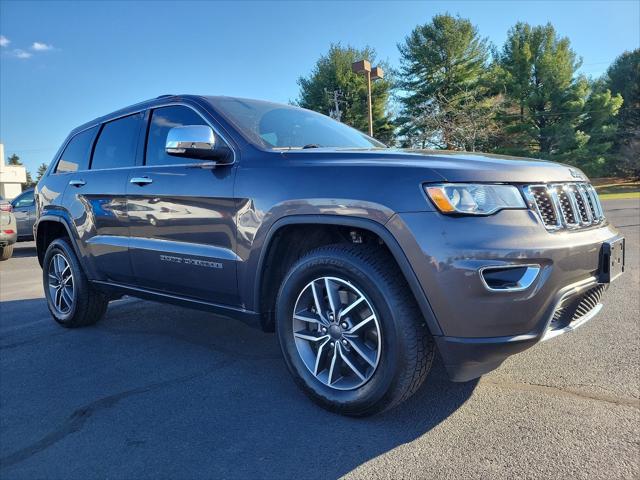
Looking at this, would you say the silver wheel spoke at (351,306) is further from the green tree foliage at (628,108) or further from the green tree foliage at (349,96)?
the green tree foliage at (628,108)

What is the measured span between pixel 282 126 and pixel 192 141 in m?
0.78

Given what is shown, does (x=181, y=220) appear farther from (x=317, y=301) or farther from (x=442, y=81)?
(x=442, y=81)

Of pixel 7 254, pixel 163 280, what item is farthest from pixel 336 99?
pixel 163 280

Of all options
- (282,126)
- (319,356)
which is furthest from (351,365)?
(282,126)

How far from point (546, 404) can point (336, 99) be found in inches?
1646

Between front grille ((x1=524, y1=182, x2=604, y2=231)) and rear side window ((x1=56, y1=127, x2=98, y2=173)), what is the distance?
155 inches

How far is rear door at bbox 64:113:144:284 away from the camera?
4.01 m

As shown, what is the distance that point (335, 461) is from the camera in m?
2.34

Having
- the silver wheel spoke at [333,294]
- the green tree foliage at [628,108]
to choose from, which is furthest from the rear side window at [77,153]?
the green tree foliage at [628,108]

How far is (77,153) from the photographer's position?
16.1 feet

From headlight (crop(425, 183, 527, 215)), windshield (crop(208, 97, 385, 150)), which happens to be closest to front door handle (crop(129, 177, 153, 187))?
windshield (crop(208, 97, 385, 150))

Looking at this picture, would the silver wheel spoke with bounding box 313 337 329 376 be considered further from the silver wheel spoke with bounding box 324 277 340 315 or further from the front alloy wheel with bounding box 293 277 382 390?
the silver wheel spoke with bounding box 324 277 340 315

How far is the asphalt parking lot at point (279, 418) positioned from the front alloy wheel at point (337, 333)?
25cm

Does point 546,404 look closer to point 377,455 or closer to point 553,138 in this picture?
point 377,455
